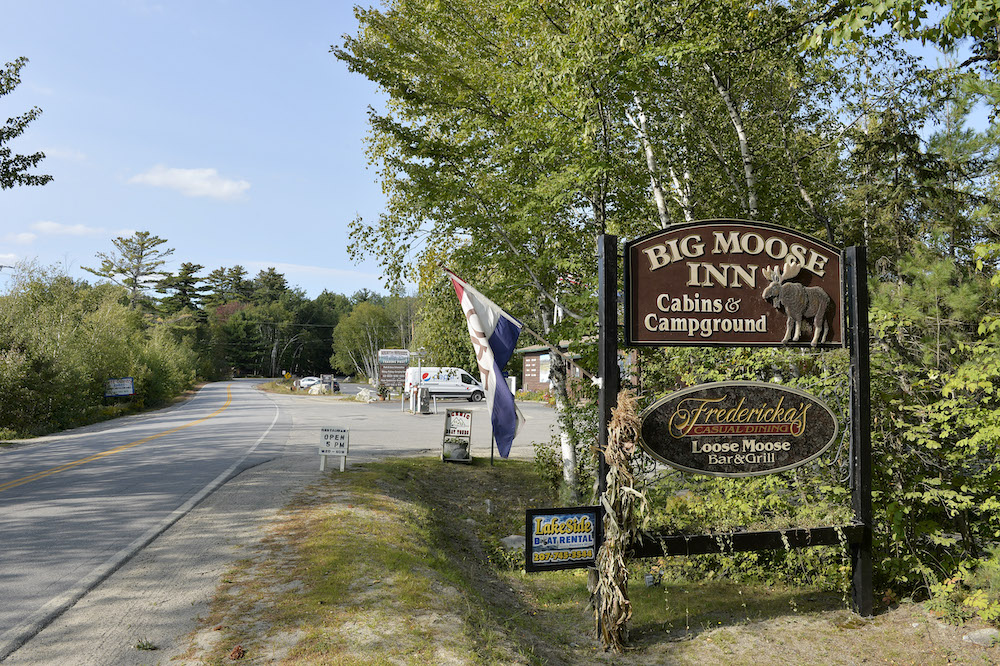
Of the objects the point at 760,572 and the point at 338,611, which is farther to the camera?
the point at 760,572

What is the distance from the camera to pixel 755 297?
6133 millimetres

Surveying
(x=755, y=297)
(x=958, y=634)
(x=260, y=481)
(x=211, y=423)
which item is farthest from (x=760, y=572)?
(x=211, y=423)

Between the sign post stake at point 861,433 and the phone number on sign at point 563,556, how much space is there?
2642 mm

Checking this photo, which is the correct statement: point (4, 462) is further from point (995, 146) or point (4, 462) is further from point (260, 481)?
point (995, 146)

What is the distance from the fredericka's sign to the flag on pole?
159 cm

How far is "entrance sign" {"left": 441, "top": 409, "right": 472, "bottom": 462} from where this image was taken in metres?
15.6

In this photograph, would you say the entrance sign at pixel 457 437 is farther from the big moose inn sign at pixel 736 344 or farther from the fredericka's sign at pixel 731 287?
the fredericka's sign at pixel 731 287

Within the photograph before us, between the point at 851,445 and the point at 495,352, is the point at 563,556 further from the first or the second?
the point at 851,445

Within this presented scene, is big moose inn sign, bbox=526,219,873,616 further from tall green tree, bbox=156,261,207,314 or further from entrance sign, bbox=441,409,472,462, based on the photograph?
tall green tree, bbox=156,261,207,314

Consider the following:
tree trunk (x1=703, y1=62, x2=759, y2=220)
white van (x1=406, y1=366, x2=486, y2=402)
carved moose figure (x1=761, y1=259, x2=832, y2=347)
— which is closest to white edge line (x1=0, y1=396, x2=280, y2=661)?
carved moose figure (x1=761, y1=259, x2=832, y2=347)

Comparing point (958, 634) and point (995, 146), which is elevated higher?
point (995, 146)

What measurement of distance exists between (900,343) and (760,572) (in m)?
3.00

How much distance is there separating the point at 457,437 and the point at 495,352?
910 centimetres

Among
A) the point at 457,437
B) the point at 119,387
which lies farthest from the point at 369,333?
the point at 457,437
